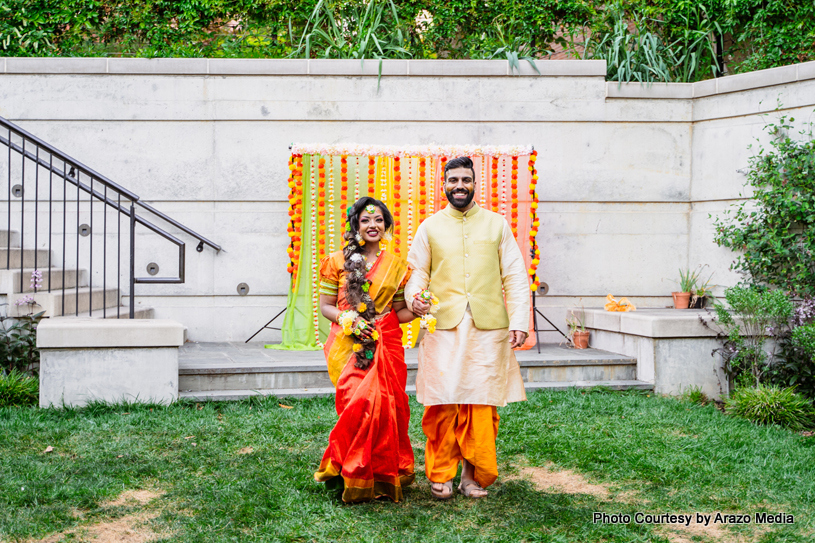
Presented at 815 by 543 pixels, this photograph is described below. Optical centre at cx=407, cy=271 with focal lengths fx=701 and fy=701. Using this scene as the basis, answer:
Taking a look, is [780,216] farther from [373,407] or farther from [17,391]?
[17,391]

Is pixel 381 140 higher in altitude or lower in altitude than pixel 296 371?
higher

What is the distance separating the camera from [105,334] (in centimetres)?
571

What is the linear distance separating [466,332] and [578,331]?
163 inches

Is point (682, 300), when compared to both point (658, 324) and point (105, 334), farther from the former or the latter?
point (105, 334)

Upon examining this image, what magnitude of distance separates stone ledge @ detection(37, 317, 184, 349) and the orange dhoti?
2.76m

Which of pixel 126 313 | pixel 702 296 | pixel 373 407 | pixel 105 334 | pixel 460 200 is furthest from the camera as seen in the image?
pixel 702 296

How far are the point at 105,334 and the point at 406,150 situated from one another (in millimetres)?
3436

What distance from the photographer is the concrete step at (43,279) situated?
6406mm

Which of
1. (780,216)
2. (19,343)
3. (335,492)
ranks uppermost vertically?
(780,216)

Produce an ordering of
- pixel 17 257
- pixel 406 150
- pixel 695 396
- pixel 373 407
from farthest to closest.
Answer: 1. pixel 406 150
2. pixel 17 257
3. pixel 695 396
4. pixel 373 407

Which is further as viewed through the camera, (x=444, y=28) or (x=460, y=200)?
(x=444, y=28)

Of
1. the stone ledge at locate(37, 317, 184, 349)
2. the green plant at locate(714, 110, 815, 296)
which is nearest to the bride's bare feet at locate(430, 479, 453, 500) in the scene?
the stone ledge at locate(37, 317, 184, 349)

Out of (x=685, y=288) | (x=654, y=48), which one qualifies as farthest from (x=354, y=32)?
(x=685, y=288)

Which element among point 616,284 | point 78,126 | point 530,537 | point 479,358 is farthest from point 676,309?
point 78,126
